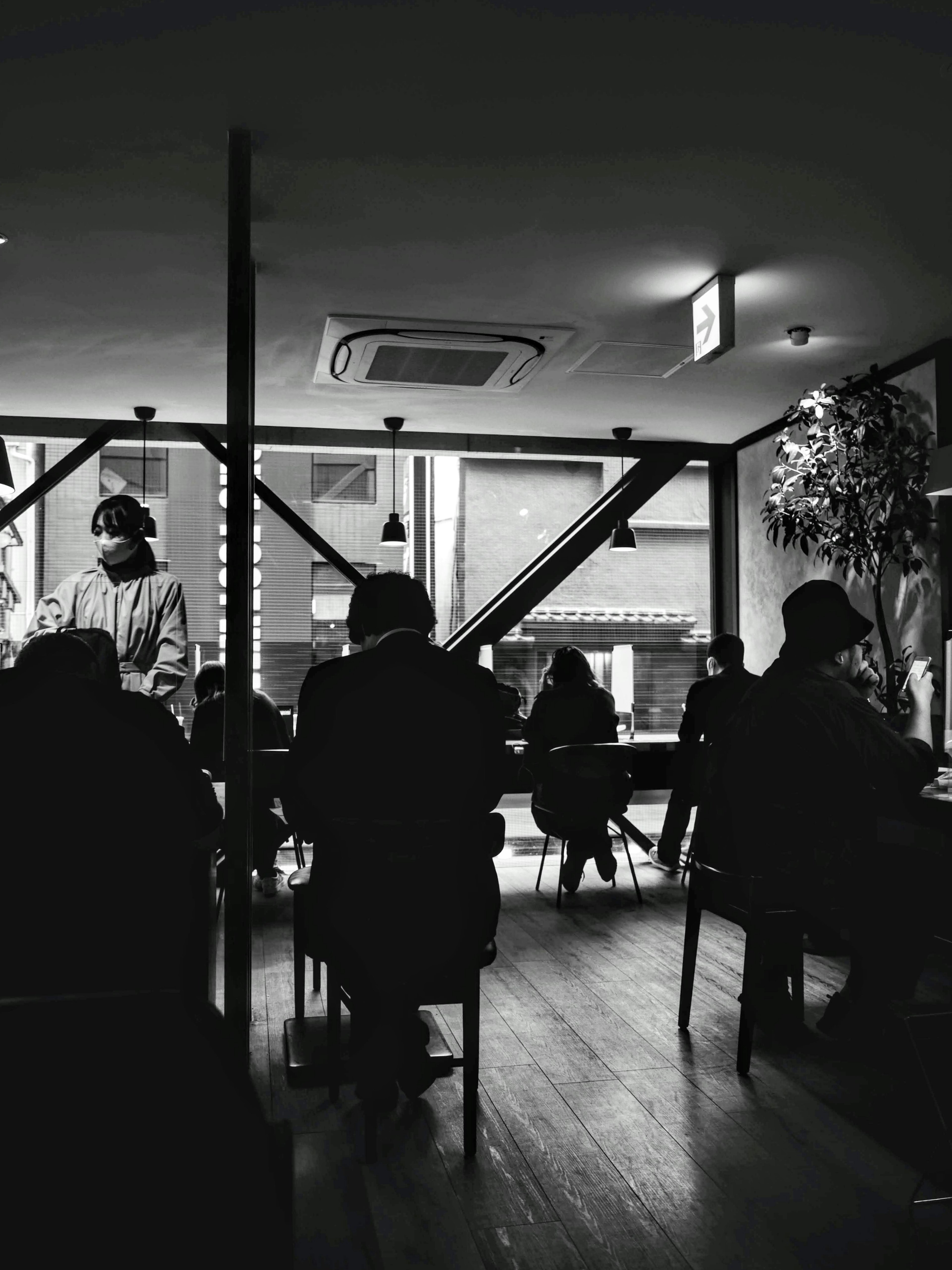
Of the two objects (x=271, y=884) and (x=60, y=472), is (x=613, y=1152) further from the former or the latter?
(x=60, y=472)

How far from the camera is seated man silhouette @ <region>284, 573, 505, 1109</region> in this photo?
2428mm

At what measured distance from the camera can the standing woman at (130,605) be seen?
5410 millimetres

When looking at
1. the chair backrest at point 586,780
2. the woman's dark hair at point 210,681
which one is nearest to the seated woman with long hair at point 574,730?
the chair backrest at point 586,780

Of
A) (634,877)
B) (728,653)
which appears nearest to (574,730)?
(634,877)

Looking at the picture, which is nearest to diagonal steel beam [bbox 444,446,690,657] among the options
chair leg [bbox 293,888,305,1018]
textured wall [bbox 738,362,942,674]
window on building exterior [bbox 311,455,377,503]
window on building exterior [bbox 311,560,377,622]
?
textured wall [bbox 738,362,942,674]

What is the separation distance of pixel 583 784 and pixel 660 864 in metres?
1.43

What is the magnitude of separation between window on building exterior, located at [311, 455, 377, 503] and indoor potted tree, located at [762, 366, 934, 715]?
293cm

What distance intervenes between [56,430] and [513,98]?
4.59 m

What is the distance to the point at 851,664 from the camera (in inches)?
198

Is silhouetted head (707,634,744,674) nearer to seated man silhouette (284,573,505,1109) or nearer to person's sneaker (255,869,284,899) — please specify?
person's sneaker (255,869,284,899)

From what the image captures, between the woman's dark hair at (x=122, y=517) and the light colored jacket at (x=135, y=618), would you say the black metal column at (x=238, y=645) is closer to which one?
the woman's dark hair at (x=122, y=517)

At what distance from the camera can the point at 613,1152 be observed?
7.93ft

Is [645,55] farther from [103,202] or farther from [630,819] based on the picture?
[630,819]

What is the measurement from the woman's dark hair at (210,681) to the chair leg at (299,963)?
2188 millimetres
